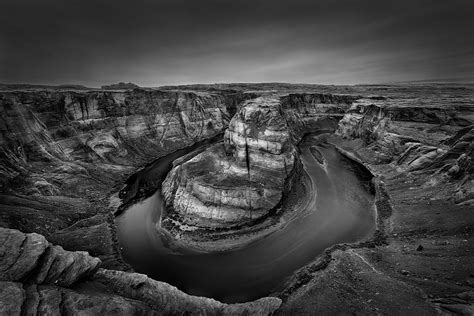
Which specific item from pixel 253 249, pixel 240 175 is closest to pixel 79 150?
pixel 240 175

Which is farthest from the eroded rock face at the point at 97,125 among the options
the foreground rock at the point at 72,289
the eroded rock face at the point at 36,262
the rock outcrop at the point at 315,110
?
the rock outcrop at the point at 315,110

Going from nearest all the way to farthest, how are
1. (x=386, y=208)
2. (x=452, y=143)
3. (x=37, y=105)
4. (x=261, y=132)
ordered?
(x=386, y=208) → (x=261, y=132) → (x=452, y=143) → (x=37, y=105)

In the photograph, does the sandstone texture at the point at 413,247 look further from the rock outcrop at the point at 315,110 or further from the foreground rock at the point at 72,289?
the rock outcrop at the point at 315,110

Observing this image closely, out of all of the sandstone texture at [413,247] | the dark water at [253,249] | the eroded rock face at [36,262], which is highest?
the eroded rock face at [36,262]

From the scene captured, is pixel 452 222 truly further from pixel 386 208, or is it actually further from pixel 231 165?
pixel 231 165

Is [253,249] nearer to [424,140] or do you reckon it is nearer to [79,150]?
[79,150]

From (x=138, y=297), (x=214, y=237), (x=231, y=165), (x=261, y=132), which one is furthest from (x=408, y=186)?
(x=138, y=297)

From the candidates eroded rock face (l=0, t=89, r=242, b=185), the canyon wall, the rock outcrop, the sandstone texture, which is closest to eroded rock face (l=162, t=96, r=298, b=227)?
the canyon wall
